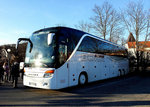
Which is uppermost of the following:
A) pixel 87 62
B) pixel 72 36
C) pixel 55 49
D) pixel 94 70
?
pixel 72 36

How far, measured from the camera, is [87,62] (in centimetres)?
941

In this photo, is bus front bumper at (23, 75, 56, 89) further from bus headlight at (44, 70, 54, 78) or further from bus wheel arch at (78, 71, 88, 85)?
bus wheel arch at (78, 71, 88, 85)

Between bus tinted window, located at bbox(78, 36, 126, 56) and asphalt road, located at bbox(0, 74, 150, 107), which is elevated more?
bus tinted window, located at bbox(78, 36, 126, 56)

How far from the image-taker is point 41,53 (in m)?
7.20

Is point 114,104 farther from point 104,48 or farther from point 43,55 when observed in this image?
point 104,48

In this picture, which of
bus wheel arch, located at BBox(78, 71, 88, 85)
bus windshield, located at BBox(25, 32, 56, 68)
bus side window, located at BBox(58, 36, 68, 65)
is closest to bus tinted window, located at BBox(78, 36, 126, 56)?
bus side window, located at BBox(58, 36, 68, 65)

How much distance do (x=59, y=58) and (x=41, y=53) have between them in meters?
1.00

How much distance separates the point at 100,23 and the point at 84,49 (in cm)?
2795

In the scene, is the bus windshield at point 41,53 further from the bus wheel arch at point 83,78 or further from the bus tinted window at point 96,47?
the bus wheel arch at point 83,78

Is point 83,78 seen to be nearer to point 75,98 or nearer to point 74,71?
point 74,71

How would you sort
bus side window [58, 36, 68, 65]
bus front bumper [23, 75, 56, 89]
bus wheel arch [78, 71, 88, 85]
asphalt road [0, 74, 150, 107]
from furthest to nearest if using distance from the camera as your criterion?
bus wheel arch [78, 71, 88, 85] < bus side window [58, 36, 68, 65] < bus front bumper [23, 75, 56, 89] < asphalt road [0, 74, 150, 107]

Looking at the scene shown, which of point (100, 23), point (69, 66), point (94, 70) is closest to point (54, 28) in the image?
point (69, 66)

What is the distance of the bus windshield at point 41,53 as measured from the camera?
6969mm

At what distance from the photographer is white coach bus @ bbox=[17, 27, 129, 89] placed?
22.6ft
